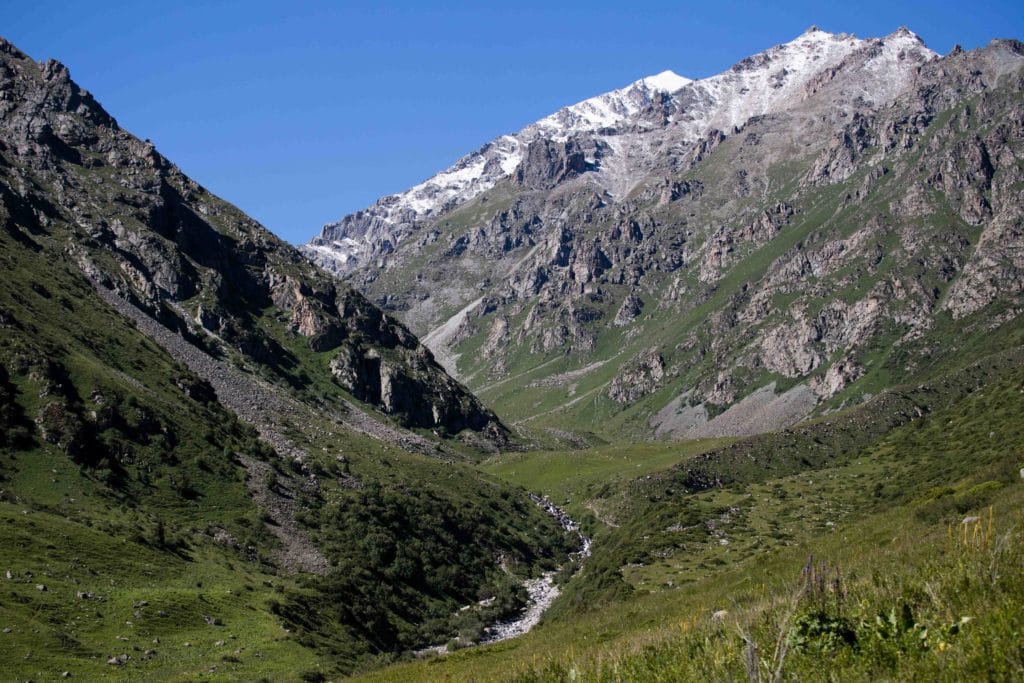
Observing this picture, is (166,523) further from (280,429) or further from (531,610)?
(280,429)

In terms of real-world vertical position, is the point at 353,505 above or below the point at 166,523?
below

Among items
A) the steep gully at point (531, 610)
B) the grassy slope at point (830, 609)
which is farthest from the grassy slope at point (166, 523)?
the grassy slope at point (830, 609)

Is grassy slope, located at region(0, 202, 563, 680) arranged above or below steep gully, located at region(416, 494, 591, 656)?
above

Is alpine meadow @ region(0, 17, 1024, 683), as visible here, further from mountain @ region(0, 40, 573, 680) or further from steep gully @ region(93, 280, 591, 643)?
steep gully @ region(93, 280, 591, 643)

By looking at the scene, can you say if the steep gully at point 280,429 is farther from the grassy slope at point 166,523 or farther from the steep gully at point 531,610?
the grassy slope at point 166,523

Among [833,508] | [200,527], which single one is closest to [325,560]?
[200,527]

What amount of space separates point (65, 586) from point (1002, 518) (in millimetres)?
49674

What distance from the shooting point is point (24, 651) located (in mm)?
34250

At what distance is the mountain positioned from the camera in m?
45.9

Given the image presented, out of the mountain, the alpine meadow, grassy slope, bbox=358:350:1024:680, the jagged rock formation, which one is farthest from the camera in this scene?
the jagged rock formation

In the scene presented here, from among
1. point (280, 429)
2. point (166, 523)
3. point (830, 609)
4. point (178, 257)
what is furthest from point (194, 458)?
point (178, 257)

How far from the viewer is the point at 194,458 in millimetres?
77000

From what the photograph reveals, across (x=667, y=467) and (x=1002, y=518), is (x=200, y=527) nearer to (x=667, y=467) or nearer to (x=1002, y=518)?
(x=1002, y=518)

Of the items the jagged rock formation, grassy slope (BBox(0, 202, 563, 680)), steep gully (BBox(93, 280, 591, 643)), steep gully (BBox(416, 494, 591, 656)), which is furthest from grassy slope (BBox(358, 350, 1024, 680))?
the jagged rock formation
